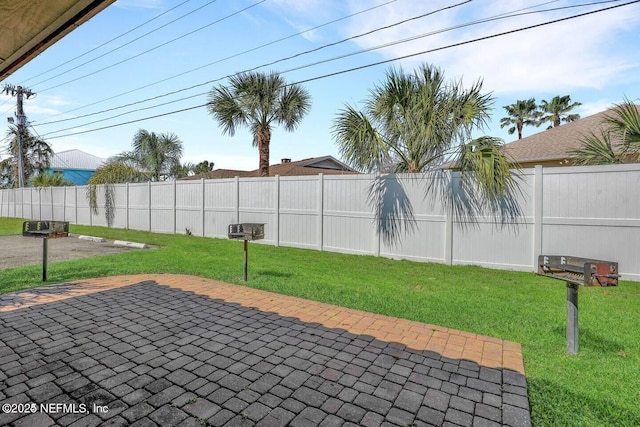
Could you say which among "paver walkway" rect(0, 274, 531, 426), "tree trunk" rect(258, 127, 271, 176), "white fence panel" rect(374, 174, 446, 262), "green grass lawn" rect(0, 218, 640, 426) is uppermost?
"tree trunk" rect(258, 127, 271, 176)

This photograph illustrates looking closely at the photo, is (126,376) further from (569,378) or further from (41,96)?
(41,96)

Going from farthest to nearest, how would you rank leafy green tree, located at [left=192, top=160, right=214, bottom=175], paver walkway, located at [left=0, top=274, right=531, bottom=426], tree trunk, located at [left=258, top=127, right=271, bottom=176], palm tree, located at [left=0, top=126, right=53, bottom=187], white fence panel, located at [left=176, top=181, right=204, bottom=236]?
1. leafy green tree, located at [left=192, top=160, right=214, bottom=175]
2. palm tree, located at [left=0, top=126, right=53, bottom=187]
3. tree trunk, located at [left=258, top=127, right=271, bottom=176]
4. white fence panel, located at [left=176, top=181, right=204, bottom=236]
5. paver walkway, located at [left=0, top=274, right=531, bottom=426]

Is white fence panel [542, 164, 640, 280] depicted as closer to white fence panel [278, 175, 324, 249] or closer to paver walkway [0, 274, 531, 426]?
paver walkway [0, 274, 531, 426]

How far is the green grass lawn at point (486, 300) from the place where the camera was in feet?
8.05

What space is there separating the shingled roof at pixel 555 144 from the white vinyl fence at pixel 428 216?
18.0 ft

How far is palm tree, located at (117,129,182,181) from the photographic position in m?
20.5

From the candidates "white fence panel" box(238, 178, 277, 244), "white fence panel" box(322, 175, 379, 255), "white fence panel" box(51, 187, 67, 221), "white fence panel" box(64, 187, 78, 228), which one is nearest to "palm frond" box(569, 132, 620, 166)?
"white fence panel" box(322, 175, 379, 255)

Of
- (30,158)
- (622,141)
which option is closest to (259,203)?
(622,141)

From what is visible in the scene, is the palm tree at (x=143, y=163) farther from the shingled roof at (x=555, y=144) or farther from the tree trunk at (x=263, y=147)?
the shingled roof at (x=555, y=144)

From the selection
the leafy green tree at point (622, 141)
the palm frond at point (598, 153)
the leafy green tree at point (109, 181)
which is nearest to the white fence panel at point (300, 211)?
the palm frond at point (598, 153)

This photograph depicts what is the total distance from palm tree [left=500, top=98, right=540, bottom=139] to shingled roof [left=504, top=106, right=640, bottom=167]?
15742 mm

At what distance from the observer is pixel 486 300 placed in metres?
4.80

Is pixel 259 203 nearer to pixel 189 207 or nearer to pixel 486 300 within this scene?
pixel 189 207

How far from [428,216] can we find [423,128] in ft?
6.59
